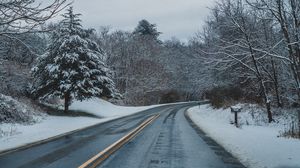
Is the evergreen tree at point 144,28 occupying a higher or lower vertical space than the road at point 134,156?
higher

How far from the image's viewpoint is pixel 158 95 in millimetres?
72125

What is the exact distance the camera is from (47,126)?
70.0 feet

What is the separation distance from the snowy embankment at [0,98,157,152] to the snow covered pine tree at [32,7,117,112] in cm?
256

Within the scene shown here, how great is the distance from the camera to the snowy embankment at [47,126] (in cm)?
1369

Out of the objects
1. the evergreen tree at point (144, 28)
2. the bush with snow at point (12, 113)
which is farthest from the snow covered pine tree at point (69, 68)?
the evergreen tree at point (144, 28)

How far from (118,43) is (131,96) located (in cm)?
1492

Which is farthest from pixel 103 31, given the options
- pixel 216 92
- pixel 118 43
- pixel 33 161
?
→ pixel 33 161

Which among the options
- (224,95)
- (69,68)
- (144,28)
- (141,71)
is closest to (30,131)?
(69,68)

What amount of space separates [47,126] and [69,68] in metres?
8.73

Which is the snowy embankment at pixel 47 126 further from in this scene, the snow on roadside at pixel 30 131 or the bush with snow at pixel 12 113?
the bush with snow at pixel 12 113

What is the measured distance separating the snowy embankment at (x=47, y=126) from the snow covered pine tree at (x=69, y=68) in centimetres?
256

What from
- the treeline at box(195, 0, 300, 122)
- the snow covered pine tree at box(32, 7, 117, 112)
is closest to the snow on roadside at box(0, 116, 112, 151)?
the snow covered pine tree at box(32, 7, 117, 112)

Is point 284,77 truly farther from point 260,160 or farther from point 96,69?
point 96,69

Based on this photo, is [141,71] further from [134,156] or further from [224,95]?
[134,156]
